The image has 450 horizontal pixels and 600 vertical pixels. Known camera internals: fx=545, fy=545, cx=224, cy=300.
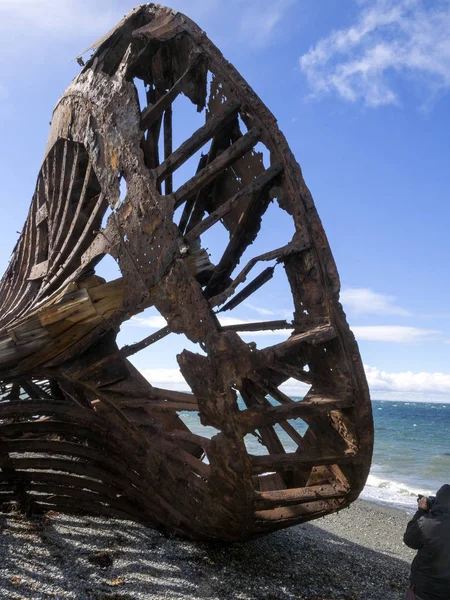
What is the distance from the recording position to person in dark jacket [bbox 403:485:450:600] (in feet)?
14.5

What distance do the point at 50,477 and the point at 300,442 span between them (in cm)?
335

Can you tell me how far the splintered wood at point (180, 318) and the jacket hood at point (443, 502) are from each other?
63cm

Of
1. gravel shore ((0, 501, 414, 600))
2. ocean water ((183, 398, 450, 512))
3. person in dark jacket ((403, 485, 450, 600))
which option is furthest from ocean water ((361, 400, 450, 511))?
person in dark jacket ((403, 485, 450, 600))

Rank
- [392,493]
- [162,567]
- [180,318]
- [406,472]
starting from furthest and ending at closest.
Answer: [406,472], [392,493], [162,567], [180,318]

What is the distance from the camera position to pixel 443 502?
4.54 metres

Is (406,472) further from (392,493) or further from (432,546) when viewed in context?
(432,546)

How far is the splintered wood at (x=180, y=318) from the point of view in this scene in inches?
173

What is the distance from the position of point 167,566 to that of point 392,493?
1221 cm

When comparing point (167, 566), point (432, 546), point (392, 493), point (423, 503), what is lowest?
point (392, 493)

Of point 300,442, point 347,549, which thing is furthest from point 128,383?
point 347,549

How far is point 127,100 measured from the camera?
5.07 m

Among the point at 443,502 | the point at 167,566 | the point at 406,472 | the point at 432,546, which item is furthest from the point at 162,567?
the point at 406,472

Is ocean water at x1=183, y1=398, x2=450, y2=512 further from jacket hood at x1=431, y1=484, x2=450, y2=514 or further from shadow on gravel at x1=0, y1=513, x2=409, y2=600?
jacket hood at x1=431, y1=484, x2=450, y2=514

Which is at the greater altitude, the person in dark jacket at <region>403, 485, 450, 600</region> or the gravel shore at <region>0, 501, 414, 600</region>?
the person in dark jacket at <region>403, 485, 450, 600</region>
